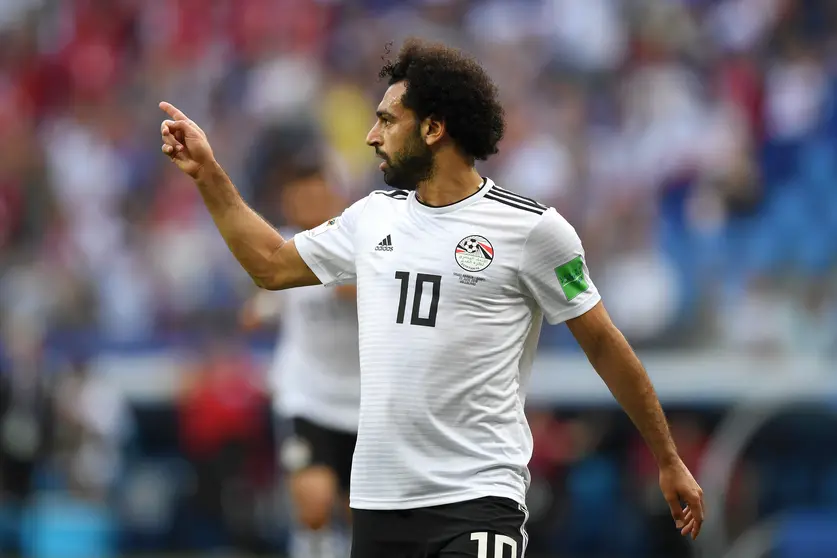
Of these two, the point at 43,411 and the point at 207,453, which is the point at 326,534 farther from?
the point at 43,411

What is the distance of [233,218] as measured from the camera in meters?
4.62

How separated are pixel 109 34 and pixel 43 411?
5.47 meters

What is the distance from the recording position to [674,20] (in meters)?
12.4

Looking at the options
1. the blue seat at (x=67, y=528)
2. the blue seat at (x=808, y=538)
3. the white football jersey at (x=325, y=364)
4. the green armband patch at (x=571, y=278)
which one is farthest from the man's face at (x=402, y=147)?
the blue seat at (x=67, y=528)

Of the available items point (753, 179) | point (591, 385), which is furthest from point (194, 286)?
point (753, 179)

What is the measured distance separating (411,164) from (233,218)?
2.19 feet

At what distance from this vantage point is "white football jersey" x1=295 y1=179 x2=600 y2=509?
425 cm

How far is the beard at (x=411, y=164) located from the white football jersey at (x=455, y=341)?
13cm

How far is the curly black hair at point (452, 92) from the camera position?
4.48 meters

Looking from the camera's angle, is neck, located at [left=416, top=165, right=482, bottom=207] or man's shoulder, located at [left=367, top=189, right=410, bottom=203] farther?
man's shoulder, located at [left=367, top=189, right=410, bottom=203]

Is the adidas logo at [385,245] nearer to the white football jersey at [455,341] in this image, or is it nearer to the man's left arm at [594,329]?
the white football jersey at [455,341]

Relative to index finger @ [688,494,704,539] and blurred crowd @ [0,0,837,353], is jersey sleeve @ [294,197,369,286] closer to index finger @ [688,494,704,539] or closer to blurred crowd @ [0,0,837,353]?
index finger @ [688,494,704,539]

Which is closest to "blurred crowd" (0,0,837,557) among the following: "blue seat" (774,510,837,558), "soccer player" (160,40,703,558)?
"blue seat" (774,510,837,558)

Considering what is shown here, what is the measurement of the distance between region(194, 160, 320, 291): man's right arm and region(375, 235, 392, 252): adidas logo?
334 millimetres
